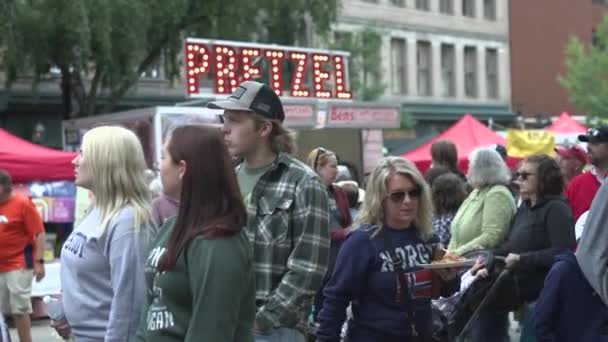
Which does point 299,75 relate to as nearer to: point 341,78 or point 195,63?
point 341,78

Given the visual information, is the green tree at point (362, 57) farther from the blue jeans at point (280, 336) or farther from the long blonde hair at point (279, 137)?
the blue jeans at point (280, 336)

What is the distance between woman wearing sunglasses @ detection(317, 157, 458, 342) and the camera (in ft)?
17.9

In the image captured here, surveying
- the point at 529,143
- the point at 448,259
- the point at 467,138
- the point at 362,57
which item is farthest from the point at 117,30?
the point at 448,259

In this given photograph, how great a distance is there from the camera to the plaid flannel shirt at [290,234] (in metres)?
4.84

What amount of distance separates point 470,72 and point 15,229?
1456 inches

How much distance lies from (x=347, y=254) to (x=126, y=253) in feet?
3.93

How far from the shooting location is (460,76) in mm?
47031

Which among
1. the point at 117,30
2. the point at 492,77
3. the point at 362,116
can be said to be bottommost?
the point at 362,116

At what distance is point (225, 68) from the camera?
2055cm

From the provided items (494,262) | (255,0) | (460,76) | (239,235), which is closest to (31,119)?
(255,0)

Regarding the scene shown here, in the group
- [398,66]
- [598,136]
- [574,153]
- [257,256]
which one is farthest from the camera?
[398,66]

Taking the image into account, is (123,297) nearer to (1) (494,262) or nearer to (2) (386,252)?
(2) (386,252)

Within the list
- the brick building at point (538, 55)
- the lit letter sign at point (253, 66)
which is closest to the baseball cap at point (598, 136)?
the lit letter sign at point (253, 66)

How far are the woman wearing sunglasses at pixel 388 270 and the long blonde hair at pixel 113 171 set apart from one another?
1057 millimetres
